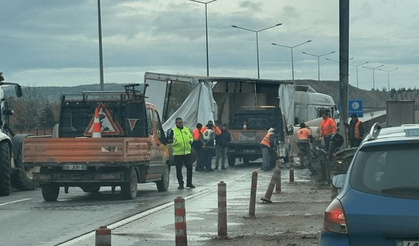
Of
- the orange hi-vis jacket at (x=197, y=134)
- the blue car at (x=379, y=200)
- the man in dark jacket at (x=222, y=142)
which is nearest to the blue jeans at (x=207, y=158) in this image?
the orange hi-vis jacket at (x=197, y=134)

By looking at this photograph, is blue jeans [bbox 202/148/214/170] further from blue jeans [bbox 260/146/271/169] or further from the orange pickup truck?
the orange pickup truck

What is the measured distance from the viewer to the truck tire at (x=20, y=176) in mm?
22000

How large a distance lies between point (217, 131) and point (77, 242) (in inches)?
850

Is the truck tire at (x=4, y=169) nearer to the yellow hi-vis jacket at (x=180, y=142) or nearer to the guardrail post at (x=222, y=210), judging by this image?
the yellow hi-vis jacket at (x=180, y=142)

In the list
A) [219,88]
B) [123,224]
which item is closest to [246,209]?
[123,224]

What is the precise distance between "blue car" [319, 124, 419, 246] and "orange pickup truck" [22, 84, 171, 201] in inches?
459

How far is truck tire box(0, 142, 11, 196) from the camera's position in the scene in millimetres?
20344

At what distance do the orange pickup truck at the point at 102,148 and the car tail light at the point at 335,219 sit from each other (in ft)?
38.2

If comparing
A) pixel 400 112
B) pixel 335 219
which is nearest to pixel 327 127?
pixel 400 112

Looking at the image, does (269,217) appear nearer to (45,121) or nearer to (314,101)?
(314,101)

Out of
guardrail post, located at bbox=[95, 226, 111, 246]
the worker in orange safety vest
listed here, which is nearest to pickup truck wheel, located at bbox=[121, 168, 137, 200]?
guardrail post, located at bbox=[95, 226, 111, 246]

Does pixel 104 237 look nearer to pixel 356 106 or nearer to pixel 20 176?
pixel 20 176

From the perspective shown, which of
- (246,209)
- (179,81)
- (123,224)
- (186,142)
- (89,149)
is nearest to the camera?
(123,224)

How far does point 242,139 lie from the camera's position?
34.4 m
